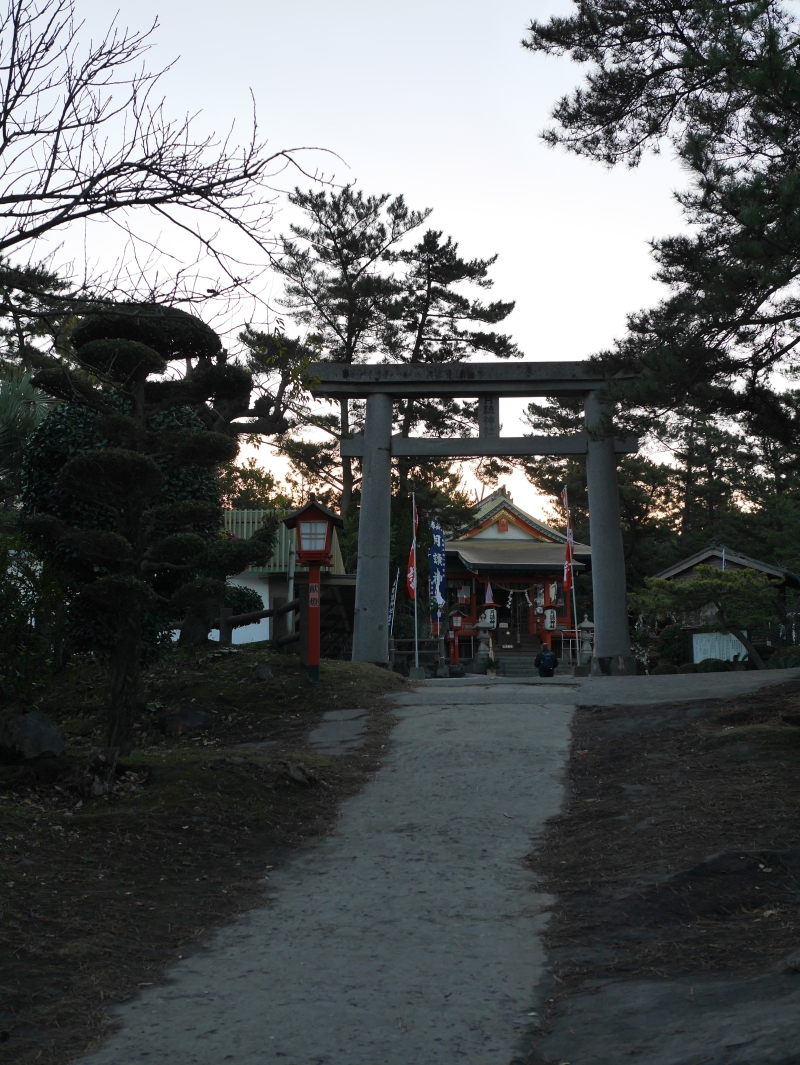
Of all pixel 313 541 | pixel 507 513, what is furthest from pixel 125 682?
pixel 507 513

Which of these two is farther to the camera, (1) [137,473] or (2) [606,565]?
(2) [606,565]

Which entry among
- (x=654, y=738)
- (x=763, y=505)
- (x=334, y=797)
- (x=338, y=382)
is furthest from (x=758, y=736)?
(x=763, y=505)

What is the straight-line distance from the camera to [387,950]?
210 inches

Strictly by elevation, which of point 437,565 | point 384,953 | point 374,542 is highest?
point 374,542

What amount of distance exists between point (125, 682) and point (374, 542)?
1101 cm

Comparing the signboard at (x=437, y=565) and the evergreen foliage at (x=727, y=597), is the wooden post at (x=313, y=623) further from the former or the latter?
the evergreen foliage at (x=727, y=597)

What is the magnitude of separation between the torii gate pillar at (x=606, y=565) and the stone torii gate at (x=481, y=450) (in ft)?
0.06

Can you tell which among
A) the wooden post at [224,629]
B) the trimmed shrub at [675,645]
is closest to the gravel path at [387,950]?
the wooden post at [224,629]

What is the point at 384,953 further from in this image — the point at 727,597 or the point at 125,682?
the point at 727,597

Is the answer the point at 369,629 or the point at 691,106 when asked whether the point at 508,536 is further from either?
the point at 691,106

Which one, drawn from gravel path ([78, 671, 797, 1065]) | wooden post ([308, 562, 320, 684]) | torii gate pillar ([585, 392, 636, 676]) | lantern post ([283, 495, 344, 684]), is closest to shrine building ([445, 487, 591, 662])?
torii gate pillar ([585, 392, 636, 676])

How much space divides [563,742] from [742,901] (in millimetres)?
5522

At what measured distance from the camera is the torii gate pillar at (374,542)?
19.8m

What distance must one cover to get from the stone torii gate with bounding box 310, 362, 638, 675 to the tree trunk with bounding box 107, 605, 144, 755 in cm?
1029
